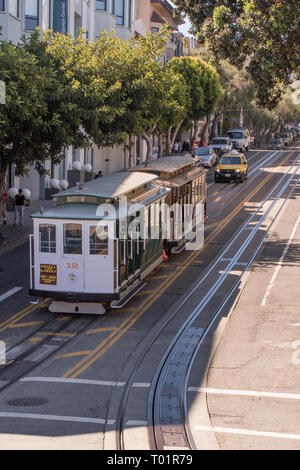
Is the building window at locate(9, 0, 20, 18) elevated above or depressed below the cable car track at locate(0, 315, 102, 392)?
above

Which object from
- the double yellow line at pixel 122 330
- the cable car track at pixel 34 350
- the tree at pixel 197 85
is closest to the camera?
the cable car track at pixel 34 350

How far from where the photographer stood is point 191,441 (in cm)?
1204

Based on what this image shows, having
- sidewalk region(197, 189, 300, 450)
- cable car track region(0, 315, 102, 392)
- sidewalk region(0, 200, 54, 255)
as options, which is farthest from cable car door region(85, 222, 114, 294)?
sidewalk region(0, 200, 54, 255)

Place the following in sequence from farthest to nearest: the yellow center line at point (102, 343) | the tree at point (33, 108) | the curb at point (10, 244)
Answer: the curb at point (10, 244) < the tree at point (33, 108) < the yellow center line at point (102, 343)

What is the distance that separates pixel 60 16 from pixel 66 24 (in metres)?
0.65

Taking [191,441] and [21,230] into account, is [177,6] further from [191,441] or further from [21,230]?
[191,441]

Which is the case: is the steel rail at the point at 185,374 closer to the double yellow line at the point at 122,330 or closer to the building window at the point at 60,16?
the double yellow line at the point at 122,330

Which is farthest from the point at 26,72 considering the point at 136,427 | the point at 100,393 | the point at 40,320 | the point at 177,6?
the point at 136,427

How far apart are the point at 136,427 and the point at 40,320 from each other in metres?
7.89

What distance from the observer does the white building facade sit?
36625mm

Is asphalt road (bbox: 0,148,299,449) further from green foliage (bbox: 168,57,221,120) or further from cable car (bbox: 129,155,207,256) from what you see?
green foliage (bbox: 168,57,221,120)

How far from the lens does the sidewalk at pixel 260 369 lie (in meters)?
12.6

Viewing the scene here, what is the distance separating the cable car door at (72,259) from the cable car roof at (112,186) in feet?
4.00

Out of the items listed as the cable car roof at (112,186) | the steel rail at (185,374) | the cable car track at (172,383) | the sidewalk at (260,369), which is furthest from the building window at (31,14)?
the cable car track at (172,383)
